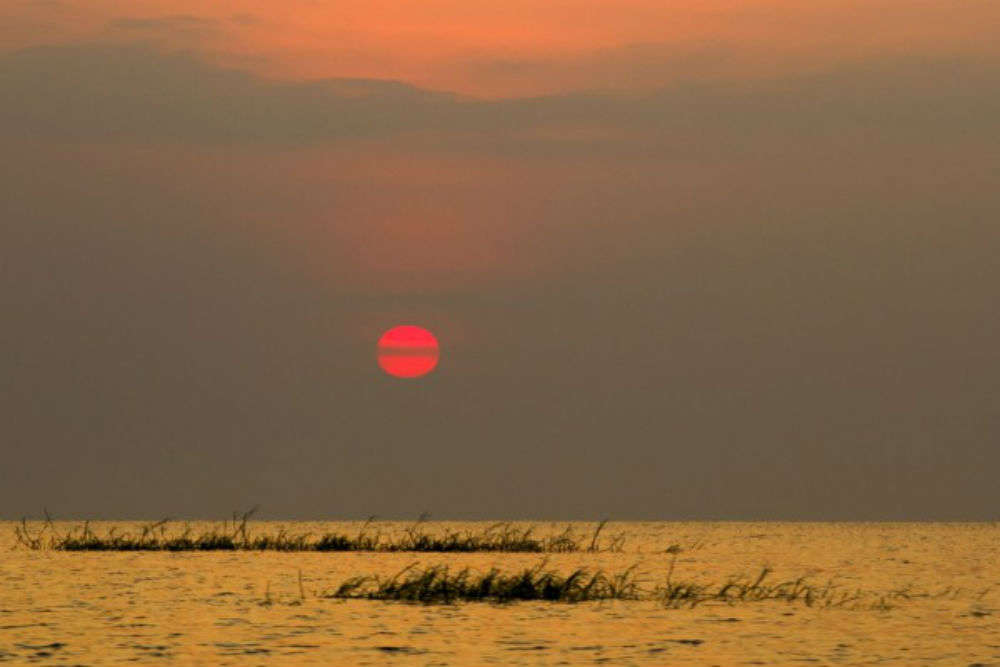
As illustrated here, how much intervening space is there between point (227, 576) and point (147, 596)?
7.59 metres

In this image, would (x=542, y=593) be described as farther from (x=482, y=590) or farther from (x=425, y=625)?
(x=425, y=625)

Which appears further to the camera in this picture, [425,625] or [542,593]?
[542,593]

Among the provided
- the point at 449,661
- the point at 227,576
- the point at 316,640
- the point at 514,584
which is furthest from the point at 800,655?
the point at 227,576

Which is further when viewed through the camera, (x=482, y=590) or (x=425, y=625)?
(x=482, y=590)

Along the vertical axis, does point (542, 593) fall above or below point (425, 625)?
above

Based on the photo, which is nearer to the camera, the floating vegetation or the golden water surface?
the golden water surface

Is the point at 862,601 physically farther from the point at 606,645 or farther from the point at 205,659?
the point at 205,659

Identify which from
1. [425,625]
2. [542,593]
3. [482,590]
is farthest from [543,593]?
[425,625]

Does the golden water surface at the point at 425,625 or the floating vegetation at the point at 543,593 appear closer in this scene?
the golden water surface at the point at 425,625

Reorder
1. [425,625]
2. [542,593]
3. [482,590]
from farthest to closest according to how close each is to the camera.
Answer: [542,593] < [482,590] < [425,625]

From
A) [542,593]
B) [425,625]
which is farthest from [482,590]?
[425,625]

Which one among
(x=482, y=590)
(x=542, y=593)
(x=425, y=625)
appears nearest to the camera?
(x=425, y=625)

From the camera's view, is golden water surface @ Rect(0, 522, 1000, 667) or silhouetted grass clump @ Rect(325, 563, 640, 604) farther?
silhouetted grass clump @ Rect(325, 563, 640, 604)

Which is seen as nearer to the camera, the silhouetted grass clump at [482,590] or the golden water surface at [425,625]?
the golden water surface at [425,625]
